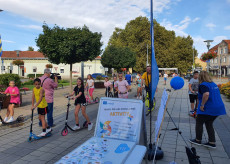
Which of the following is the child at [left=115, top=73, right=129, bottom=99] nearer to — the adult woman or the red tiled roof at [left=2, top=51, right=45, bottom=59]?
the adult woman

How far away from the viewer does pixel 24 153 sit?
4.04m

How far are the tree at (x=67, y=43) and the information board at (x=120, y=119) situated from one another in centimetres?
886

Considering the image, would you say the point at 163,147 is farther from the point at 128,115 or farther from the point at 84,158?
the point at 84,158

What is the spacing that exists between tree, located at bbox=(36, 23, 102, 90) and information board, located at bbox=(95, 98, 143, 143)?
8857 millimetres

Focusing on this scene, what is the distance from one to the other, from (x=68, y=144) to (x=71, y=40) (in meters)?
8.21

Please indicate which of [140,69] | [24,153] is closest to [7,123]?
[24,153]

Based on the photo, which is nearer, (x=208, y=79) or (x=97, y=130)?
(x=97, y=130)

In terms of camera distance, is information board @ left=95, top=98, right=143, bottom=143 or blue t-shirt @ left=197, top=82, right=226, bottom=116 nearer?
information board @ left=95, top=98, right=143, bottom=143

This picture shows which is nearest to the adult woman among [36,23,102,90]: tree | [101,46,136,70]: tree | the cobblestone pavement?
the cobblestone pavement

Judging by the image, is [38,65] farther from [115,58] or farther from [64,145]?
[64,145]

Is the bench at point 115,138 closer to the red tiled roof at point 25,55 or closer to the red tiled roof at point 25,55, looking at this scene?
the red tiled roof at point 25,55

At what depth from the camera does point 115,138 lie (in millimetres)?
3012

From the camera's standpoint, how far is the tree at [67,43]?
451 inches

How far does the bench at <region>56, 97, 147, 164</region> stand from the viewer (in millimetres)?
2206
